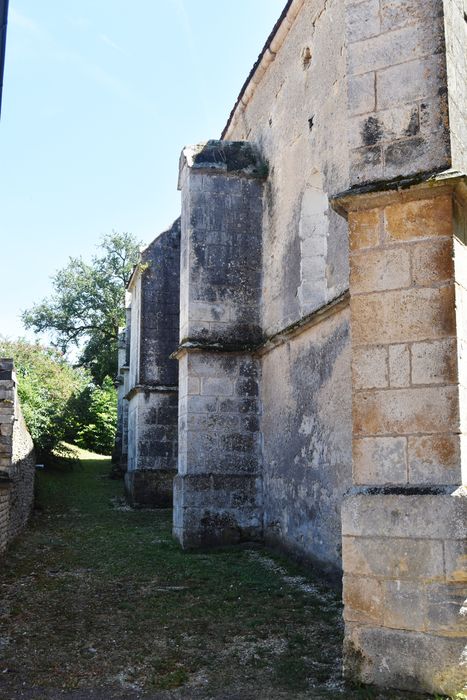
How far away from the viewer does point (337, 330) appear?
24.1 ft

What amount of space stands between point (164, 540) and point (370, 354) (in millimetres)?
6713

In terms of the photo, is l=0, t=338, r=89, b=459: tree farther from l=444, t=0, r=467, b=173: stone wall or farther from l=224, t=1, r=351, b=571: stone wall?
l=444, t=0, r=467, b=173: stone wall

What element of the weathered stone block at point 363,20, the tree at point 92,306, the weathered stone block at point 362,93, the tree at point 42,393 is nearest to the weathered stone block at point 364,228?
the weathered stone block at point 362,93

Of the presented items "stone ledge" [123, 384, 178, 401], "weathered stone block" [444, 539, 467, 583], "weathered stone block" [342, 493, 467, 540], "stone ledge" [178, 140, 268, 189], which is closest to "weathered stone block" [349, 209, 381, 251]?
"weathered stone block" [342, 493, 467, 540]

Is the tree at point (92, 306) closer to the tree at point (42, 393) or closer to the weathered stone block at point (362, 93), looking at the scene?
the tree at point (42, 393)

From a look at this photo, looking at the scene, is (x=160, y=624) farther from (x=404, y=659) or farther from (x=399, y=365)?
(x=399, y=365)

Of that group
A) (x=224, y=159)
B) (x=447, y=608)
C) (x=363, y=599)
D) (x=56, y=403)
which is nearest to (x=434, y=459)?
(x=447, y=608)

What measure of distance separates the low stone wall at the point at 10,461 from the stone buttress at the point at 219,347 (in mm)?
2382

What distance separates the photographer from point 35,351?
77.4 feet

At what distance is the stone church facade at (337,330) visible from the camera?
4.17 metres

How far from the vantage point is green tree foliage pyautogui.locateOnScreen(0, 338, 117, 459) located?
1582cm

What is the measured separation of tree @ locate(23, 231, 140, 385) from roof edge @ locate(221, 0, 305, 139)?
20.7 metres

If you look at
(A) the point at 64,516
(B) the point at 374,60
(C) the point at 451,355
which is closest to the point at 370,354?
(C) the point at 451,355

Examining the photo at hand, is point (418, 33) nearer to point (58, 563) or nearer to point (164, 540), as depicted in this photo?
point (58, 563)
